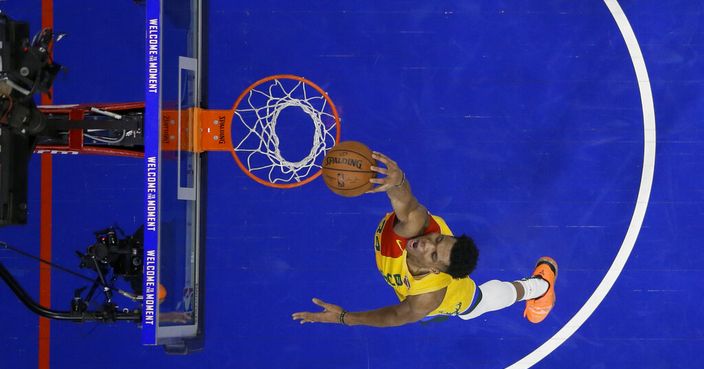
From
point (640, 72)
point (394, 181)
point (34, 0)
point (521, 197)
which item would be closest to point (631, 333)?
point (521, 197)

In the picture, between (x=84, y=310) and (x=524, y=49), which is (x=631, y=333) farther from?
(x=84, y=310)

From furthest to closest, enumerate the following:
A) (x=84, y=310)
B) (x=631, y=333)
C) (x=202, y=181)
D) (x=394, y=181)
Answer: (x=631, y=333) → (x=202, y=181) → (x=84, y=310) → (x=394, y=181)

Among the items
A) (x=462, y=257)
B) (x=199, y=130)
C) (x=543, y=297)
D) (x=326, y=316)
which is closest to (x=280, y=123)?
(x=199, y=130)

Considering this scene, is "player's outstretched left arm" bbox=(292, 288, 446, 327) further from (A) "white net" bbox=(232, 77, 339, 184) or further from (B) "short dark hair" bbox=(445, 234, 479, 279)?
(A) "white net" bbox=(232, 77, 339, 184)

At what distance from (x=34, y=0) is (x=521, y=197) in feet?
18.7

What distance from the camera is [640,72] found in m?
6.85

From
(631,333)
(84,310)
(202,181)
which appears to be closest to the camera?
(84,310)

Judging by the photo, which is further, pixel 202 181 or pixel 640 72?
pixel 640 72

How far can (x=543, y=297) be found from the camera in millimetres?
6508

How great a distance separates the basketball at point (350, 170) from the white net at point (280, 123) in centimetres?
197


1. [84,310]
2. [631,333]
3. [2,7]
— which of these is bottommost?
[631,333]

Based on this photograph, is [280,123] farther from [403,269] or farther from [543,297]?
[543,297]

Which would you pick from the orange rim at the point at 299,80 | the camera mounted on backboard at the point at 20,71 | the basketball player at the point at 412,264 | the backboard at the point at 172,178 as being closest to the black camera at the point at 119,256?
the backboard at the point at 172,178

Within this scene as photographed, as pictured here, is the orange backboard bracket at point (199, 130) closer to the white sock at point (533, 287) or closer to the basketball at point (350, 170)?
the basketball at point (350, 170)
